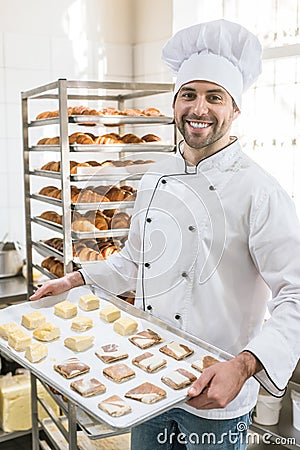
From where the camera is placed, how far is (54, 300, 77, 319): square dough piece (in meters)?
1.52

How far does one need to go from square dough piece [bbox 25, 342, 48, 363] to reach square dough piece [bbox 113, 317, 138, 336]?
0.19 meters

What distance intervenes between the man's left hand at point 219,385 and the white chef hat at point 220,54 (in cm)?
64

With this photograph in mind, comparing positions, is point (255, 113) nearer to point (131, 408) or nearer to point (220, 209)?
point (220, 209)

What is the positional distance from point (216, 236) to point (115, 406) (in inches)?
17.7

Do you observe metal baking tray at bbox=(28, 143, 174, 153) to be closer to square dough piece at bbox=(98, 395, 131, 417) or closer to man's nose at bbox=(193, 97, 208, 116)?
man's nose at bbox=(193, 97, 208, 116)

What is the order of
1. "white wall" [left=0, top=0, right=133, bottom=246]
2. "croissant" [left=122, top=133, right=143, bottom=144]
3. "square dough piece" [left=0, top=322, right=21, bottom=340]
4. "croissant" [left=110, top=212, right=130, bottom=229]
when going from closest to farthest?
"square dough piece" [left=0, top=322, right=21, bottom=340], "croissant" [left=110, top=212, right=130, bottom=229], "croissant" [left=122, top=133, right=143, bottom=144], "white wall" [left=0, top=0, right=133, bottom=246]

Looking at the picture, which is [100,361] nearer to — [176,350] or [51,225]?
[176,350]

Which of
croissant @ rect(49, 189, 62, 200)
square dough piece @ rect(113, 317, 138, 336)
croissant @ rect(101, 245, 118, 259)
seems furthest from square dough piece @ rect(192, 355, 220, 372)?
croissant @ rect(49, 189, 62, 200)

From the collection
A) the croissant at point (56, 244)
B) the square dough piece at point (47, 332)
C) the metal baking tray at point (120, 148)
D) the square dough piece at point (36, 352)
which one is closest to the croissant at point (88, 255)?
the croissant at point (56, 244)

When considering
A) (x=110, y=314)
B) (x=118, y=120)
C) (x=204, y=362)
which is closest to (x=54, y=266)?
(x=118, y=120)

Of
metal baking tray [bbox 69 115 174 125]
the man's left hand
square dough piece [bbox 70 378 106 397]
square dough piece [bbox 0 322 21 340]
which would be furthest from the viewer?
metal baking tray [bbox 69 115 174 125]

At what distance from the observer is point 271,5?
2.35 m

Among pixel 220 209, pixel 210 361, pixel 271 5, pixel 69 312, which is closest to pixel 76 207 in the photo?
pixel 69 312

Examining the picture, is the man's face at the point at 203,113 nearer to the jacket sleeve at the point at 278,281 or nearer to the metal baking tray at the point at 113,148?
the jacket sleeve at the point at 278,281
